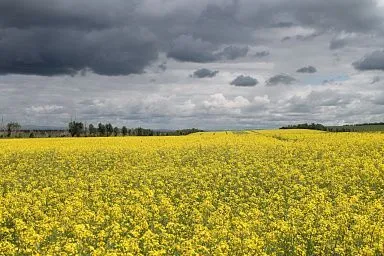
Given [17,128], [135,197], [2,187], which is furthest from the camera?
[17,128]

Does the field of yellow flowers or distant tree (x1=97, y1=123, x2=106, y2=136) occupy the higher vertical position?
distant tree (x1=97, y1=123, x2=106, y2=136)

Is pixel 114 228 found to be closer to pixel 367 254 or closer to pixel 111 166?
pixel 367 254

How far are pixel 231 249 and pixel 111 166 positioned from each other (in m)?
17.3

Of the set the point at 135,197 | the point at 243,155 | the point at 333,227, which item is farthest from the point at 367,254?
the point at 243,155

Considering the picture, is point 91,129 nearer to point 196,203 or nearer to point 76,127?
point 76,127

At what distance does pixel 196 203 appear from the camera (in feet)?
50.3

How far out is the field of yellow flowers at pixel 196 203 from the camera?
34.1ft

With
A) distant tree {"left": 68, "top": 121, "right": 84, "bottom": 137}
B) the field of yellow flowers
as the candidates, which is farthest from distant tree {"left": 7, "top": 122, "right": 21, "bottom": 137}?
the field of yellow flowers

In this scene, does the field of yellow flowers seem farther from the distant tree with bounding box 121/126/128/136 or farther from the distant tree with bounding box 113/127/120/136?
the distant tree with bounding box 121/126/128/136

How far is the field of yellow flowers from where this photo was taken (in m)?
10.4

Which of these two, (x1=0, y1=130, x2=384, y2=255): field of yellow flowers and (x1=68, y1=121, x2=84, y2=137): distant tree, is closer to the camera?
(x1=0, y1=130, x2=384, y2=255): field of yellow flowers

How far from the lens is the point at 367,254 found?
30.0ft

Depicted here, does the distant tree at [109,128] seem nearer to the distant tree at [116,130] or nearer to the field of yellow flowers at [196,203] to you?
the distant tree at [116,130]

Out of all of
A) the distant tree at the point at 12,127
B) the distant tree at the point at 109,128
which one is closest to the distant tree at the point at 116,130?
the distant tree at the point at 109,128
